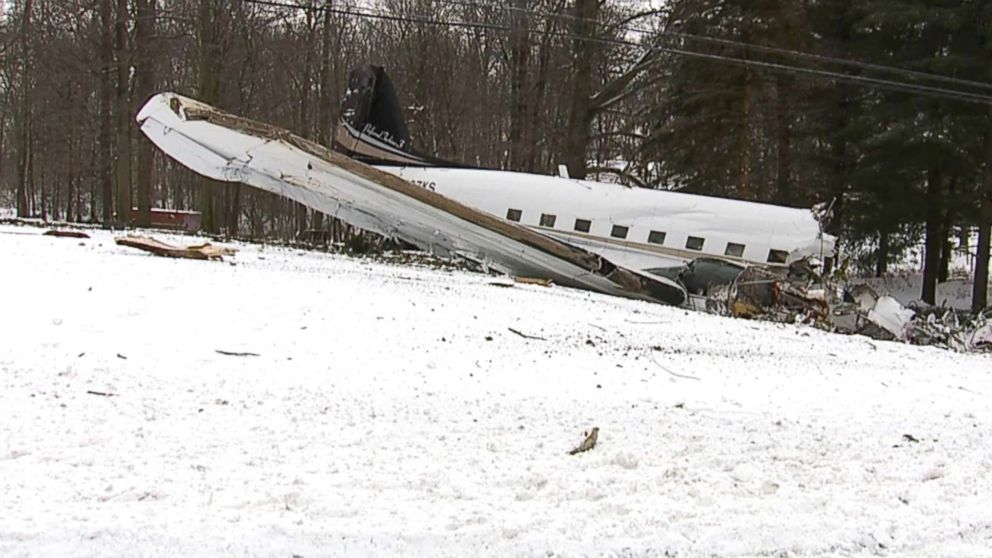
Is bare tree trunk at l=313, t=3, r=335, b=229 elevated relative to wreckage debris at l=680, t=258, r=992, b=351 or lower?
elevated

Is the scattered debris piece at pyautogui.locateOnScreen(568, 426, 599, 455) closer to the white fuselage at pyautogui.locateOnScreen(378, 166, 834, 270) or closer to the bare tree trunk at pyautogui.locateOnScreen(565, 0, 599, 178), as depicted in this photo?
the white fuselage at pyautogui.locateOnScreen(378, 166, 834, 270)

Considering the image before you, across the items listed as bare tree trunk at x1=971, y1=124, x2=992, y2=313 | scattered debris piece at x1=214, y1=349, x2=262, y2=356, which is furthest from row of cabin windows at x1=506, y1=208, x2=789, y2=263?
scattered debris piece at x1=214, y1=349, x2=262, y2=356

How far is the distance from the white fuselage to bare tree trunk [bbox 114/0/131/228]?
1292 cm

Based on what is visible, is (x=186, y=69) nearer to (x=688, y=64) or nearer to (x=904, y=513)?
(x=688, y=64)

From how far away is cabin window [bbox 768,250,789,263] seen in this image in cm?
1515

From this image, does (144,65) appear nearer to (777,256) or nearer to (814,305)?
(777,256)

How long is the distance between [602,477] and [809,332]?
7.84m

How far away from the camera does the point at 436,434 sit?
18.2 ft

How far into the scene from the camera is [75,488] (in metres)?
4.21

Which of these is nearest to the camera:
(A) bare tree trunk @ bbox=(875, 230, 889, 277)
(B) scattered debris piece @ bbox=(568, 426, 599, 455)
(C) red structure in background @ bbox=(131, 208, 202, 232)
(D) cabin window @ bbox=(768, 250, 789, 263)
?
(B) scattered debris piece @ bbox=(568, 426, 599, 455)

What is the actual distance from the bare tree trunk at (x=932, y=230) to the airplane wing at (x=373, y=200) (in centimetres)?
1313

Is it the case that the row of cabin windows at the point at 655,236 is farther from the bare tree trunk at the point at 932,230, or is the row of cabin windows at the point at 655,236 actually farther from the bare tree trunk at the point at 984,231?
the bare tree trunk at the point at 932,230

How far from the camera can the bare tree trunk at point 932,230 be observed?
2328cm

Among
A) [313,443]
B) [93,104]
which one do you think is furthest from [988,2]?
[93,104]
